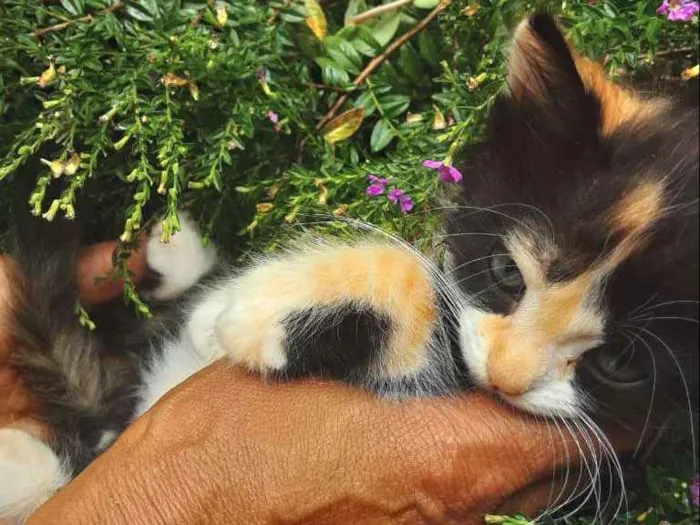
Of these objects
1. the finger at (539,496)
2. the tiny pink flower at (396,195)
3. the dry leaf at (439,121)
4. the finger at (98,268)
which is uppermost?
the dry leaf at (439,121)

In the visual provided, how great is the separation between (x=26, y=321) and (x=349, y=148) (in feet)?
2.38

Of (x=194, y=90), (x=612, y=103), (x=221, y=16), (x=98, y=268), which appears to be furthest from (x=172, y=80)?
(x=612, y=103)

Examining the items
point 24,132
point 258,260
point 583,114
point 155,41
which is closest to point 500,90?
point 583,114

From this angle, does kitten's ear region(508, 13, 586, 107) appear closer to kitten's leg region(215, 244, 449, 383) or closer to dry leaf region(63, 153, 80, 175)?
kitten's leg region(215, 244, 449, 383)

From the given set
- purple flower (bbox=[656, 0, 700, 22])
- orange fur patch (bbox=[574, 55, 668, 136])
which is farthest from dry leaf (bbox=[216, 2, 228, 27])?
purple flower (bbox=[656, 0, 700, 22])

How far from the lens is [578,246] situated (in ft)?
3.40

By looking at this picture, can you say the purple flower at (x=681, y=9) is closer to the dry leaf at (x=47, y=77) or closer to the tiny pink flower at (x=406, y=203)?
the tiny pink flower at (x=406, y=203)

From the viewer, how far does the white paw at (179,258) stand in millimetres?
1546

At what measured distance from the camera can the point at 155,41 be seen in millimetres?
1400

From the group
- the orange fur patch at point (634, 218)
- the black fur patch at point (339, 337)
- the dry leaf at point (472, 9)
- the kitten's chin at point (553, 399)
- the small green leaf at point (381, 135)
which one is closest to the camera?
the orange fur patch at point (634, 218)

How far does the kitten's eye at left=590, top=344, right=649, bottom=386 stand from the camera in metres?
1.05

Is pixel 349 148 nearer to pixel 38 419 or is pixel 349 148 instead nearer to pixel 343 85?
pixel 343 85

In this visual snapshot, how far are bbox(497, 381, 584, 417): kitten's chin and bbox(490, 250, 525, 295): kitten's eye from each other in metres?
0.15

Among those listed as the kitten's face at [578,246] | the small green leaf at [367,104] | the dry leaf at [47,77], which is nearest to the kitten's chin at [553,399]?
the kitten's face at [578,246]
